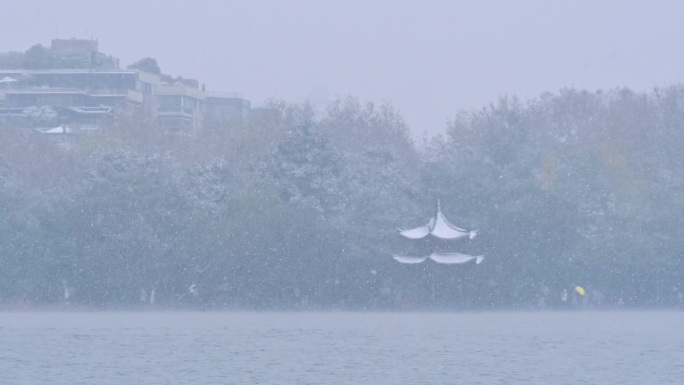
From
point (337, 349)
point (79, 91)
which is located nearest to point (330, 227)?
point (337, 349)

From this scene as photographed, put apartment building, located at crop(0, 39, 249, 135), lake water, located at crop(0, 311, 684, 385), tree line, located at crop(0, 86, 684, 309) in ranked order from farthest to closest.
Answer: apartment building, located at crop(0, 39, 249, 135), tree line, located at crop(0, 86, 684, 309), lake water, located at crop(0, 311, 684, 385)

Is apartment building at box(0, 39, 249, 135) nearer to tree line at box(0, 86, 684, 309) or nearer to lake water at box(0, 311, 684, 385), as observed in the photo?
tree line at box(0, 86, 684, 309)

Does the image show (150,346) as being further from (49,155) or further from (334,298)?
(49,155)

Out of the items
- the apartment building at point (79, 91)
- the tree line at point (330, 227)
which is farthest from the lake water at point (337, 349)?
the apartment building at point (79, 91)

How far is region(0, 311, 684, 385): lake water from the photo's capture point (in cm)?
2498

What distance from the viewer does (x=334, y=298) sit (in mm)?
47906

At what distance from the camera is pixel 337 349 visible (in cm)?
3081

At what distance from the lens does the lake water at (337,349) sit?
24984mm

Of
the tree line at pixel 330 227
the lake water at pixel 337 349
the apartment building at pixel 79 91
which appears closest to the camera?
the lake water at pixel 337 349

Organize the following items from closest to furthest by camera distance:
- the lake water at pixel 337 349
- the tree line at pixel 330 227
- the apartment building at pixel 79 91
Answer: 1. the lake water at pixel 337 349
2. the tree line at pixel 330 227
3. the apartment building at pixel 79 91

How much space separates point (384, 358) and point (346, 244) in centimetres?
1853

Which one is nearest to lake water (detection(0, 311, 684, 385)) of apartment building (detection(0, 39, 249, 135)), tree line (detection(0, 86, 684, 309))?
tree line (detection(0, 86, 684, 309))

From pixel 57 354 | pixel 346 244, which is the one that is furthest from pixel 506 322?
pixel 57 354

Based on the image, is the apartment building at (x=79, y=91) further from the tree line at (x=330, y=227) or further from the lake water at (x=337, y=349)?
the lake water at (x=337, y=349)
